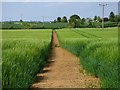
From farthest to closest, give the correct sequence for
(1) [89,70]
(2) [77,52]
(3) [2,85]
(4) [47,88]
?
(2) [77,52], (1) [89,70], (4) [47,88], (3) [2,85]

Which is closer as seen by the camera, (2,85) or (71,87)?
(2,85)

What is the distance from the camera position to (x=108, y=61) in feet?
29.1

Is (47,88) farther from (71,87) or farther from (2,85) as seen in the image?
(2,85)

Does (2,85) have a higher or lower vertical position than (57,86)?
higher

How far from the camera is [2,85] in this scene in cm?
593

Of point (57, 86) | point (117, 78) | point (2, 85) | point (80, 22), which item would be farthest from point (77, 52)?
point (80, 22)

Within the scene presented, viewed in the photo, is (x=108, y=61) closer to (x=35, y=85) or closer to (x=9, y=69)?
(x=35, y=85)

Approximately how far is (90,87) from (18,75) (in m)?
2.59

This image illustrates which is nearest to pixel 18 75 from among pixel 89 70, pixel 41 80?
pixel 41 80

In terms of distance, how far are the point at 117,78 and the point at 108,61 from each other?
1.49 meters

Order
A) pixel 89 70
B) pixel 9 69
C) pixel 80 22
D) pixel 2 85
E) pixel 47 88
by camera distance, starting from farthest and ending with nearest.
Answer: pixel 80 22 < pixel 89 70 < pixel 47 88 < pixel 9 69 < pixel 2 85

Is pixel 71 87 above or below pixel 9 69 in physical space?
below

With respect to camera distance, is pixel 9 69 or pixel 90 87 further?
pixel 90 87

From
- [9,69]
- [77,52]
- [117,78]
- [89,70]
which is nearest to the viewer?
[9,69]
